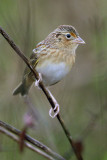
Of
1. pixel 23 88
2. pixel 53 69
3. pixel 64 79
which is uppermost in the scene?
pixel 53 69

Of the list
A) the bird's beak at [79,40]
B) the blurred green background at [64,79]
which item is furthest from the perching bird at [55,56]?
the blurred green background at [64,79]

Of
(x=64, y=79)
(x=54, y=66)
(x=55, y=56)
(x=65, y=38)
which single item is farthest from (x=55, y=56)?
(x=64, y=79)

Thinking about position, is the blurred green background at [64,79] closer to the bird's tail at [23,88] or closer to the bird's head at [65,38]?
the bird's tail at [23,88]

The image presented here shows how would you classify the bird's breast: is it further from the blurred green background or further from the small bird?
the blurred green background

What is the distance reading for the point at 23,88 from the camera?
12.8ft

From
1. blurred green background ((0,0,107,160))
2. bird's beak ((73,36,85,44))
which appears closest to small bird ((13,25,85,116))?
bird's beak ((73,36,85,44))

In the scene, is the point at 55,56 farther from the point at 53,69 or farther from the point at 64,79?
the point at 64,79

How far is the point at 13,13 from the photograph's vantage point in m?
4.65

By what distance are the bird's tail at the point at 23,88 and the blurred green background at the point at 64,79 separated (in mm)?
74

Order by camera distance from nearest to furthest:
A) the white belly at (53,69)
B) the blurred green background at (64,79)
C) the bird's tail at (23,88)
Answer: the blurred green background at (64,79) < the white belly at (53,69) < the bird's tail at (23,88)

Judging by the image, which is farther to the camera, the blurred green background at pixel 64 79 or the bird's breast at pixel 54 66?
the bird's breast at pixel 54 66

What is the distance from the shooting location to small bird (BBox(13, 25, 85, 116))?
357 centimetres

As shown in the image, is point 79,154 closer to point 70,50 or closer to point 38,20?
point 70,50

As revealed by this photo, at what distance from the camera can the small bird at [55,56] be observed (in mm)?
3574
